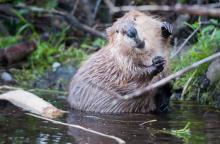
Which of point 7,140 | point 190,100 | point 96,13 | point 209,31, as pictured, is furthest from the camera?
point 96,13

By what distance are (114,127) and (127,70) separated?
0.76 metres

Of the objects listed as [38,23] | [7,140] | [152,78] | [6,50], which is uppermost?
[38,23]

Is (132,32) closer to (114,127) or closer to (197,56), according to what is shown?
(114,127)

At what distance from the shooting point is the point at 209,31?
195 inches

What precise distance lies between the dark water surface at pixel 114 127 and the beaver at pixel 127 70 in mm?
131

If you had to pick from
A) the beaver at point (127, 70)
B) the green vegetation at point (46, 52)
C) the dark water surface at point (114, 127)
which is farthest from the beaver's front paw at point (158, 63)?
the green vegetation at point (46, 52)

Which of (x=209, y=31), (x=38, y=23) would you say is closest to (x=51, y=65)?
(x=38, y=23)

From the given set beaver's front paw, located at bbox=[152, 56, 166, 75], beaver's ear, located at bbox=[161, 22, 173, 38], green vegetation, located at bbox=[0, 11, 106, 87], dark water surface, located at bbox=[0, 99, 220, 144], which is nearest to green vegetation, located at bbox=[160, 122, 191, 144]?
dark water surface, located at bbox=[0, 99, 220, 144]

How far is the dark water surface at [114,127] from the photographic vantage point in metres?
2.65

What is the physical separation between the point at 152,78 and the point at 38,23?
12.1ft

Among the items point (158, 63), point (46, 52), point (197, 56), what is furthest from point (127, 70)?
point (46, 52)

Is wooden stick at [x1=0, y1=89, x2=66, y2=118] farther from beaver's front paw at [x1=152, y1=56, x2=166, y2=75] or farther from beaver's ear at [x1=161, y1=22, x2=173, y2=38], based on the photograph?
beaver's ear at [x1=161, y1=22, x2=173, y2=38]

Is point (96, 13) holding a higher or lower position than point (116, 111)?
higher

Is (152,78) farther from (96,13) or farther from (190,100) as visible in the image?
(96,13)
